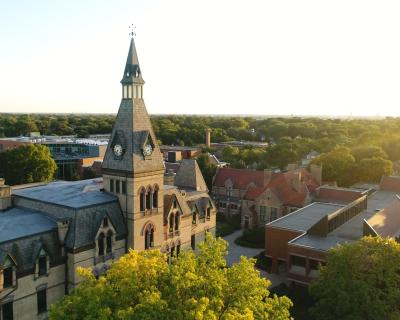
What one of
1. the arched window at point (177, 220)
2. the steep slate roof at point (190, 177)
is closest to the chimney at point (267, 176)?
the steep slate roof at point (190, 177)

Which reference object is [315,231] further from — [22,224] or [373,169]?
[373,169]

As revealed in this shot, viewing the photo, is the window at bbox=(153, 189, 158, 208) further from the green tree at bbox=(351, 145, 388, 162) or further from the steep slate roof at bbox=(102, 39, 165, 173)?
the green tree at bbox=(351, 145, 388, 162)

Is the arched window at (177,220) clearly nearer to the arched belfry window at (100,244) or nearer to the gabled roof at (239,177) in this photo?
the arched belfry window at (100,244)

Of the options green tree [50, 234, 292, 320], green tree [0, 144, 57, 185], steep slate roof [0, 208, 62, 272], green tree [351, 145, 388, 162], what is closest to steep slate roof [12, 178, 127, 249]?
steep slate roof [0, 208, 62, 272]

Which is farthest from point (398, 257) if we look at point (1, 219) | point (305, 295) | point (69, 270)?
point (1, 219)

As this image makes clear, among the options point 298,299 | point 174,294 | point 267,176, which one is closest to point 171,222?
point 298,299
